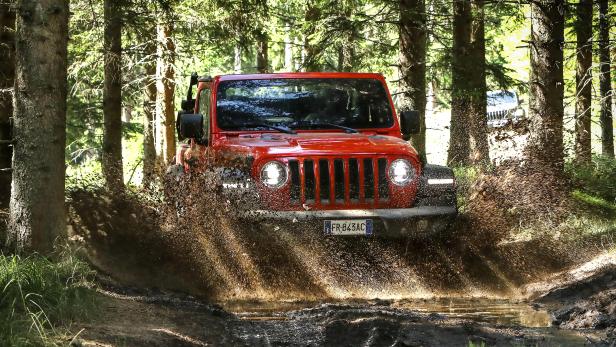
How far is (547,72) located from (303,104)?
14.1 ft

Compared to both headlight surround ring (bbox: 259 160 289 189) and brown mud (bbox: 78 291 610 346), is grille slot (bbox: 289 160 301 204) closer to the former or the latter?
headlight surround ring (bbox: 259 160 289 189)

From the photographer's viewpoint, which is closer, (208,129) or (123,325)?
(123,325)

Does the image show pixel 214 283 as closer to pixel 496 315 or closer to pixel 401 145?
pixel 401 145

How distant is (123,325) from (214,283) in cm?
266

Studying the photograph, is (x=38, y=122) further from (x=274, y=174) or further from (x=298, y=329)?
(x=298, y=329)

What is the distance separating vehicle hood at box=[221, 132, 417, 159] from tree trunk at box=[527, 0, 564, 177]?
12.5 feet

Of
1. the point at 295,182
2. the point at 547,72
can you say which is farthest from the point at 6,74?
the point at 547,72

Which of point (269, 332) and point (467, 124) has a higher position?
point (467, 124)

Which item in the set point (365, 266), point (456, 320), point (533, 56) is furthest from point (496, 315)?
point (533, 56)

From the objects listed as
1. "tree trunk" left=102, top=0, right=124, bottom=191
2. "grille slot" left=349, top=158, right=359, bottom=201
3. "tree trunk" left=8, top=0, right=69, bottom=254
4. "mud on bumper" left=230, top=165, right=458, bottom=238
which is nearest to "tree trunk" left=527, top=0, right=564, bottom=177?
"mud on bumper" left=230, top=165, right=458, bottom=238

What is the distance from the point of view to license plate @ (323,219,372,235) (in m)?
7.96

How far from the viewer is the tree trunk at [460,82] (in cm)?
1505

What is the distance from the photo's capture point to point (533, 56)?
12297mm

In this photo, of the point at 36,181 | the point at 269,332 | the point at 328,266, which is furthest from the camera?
the point at 328,266
